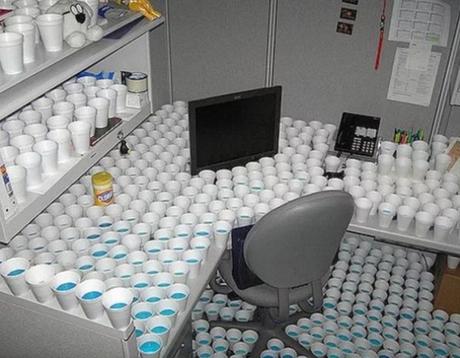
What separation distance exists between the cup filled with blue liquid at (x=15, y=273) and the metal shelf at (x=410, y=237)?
1.13 m

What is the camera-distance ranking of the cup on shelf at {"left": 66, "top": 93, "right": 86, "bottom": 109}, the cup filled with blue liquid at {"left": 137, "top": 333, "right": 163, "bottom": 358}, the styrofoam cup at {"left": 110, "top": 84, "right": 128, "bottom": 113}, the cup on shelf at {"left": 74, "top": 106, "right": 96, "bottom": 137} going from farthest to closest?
the styrofoam cup at {"left": 110, "top": 84, "right": 128, "bottom": 113}
the cup on shelf at {"left": 66, "top": 93, "right": 86, "bottom": 109}
the cup on shelf at {"left": 74, "top": 106, "right": 96, "bottom": 137}
the cup filled with blue liquid at {"left": 137, "top": 333, "right": 163, "bottom": 358}

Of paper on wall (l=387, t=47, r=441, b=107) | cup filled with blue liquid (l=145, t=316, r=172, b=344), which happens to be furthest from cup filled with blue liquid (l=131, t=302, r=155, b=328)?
paper on wall (l=387, t=47, r=441, b=107)

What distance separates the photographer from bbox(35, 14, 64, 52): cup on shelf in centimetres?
144

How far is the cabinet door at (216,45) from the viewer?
2465 mm

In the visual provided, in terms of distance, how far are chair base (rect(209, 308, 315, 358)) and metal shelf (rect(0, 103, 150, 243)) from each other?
92 cm

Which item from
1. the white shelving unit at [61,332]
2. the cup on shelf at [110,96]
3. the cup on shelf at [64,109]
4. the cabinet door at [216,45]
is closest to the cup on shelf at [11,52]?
the cup on shelf at [64,109]

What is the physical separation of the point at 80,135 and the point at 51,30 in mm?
315

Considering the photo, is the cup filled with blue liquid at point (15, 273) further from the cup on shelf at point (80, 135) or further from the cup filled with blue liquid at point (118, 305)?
the cup on shelf at point (80, 135)

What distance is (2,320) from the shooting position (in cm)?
151

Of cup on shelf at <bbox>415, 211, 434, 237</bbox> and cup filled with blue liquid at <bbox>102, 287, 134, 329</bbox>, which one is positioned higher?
cup filled with blue liquid at <bbox>102, 287, 134, 329</bbox>

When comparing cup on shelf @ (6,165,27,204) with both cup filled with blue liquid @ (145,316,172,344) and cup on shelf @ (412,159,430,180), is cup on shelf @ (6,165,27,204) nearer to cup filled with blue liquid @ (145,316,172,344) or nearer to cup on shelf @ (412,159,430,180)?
cup filled with blue liquid @ (145,316,172,344)

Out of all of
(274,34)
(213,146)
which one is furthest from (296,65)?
(213,146)

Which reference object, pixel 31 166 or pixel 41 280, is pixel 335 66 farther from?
pixel 41 280

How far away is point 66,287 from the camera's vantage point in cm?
140
